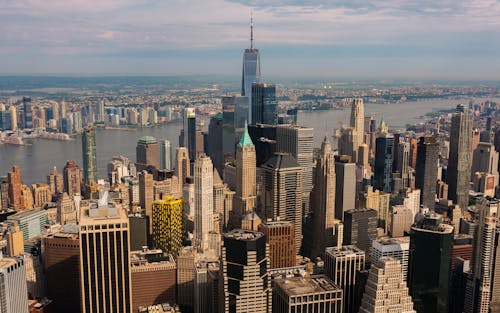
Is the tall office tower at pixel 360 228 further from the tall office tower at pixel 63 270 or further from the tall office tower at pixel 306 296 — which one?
the tall office tower at pixel 63 270

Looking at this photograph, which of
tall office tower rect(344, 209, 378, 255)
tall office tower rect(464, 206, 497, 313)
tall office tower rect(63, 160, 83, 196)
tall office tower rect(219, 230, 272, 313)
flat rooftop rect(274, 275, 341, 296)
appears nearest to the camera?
tall office tower rect(219, 230, 272, 313)

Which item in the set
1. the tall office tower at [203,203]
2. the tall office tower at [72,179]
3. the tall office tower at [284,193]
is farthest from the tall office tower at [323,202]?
the tall office tower at [72,179]

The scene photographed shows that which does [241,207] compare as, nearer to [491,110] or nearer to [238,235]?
[238,235]

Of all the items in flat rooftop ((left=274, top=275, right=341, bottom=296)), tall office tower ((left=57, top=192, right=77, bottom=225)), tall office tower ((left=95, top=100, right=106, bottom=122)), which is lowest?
tall office tower ((left=57, top=192, right=77, bottom=225))

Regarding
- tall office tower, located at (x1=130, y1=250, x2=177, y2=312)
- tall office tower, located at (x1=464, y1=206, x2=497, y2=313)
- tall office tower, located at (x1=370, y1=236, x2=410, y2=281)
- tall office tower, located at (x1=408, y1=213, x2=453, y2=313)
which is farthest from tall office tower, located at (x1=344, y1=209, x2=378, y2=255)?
tall office tower, located at (x1=130, y1=250, x2=177, y2=312)

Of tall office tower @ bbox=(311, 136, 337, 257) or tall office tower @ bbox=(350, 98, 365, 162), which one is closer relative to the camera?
tall office tower @ bbox=(311, 136, 337, 257)

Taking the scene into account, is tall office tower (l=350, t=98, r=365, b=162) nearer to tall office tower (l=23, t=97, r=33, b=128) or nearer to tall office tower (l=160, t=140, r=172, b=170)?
tall office tower (l=160, t=140, r=172, b=170)
